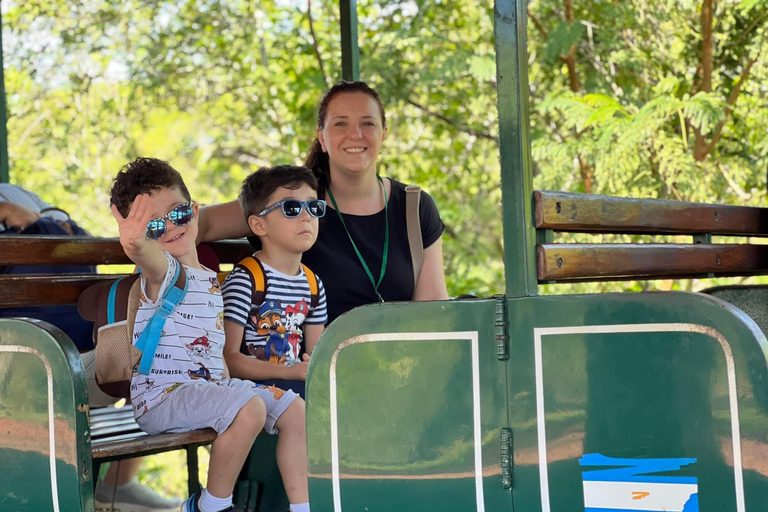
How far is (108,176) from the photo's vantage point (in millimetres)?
13047

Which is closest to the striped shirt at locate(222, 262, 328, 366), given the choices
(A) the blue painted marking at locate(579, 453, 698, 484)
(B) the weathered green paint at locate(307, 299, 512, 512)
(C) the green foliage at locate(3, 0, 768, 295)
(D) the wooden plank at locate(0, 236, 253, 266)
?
(D) the wooden plank at locate(0, 236, 253, 266)

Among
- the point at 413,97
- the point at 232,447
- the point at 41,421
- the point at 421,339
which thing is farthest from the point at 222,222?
the point at 413,97

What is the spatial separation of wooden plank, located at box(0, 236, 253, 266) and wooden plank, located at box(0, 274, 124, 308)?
0.09m

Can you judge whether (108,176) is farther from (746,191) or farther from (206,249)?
(206,249)

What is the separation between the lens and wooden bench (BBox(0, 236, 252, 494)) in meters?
2.70

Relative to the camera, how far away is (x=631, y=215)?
261 cm

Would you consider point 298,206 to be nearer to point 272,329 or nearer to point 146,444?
point 272,329

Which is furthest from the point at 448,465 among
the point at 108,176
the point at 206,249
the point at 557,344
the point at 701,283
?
the point at 108,176

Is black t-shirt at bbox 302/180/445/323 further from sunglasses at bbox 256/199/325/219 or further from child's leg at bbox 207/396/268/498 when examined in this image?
child's leg at bbox 207/396/268/498

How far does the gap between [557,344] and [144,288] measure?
1.25 meters

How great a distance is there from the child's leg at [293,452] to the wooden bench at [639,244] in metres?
0.90

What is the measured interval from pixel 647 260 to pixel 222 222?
1531 millimetres

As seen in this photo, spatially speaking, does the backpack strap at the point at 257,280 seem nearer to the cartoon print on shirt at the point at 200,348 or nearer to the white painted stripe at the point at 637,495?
→ the cartoon print on shirt at the point at 200,348

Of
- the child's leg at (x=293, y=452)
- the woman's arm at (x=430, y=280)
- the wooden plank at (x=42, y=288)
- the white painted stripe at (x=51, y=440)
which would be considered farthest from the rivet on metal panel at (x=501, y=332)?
the wooden plank at (x=42, y=288)
